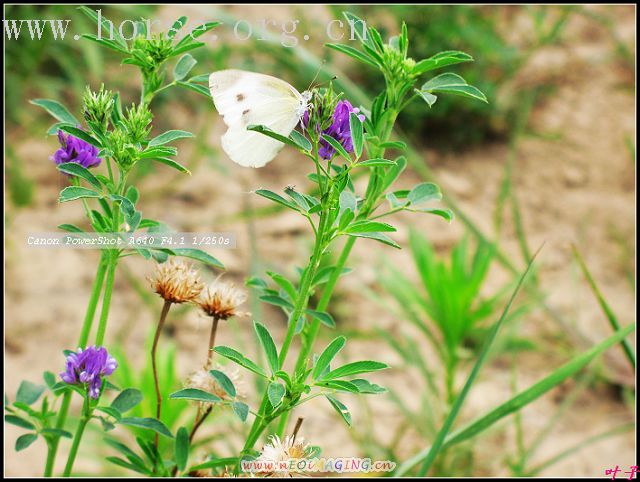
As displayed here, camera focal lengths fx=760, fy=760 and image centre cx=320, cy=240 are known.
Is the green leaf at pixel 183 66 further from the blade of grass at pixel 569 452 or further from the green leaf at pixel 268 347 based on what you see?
the blade of grass at pixel 569 452

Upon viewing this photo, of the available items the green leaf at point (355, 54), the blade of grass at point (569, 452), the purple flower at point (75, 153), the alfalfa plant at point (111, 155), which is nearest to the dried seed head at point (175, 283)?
the alfalfa plant at point (111, 155)

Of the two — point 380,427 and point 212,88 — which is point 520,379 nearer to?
point 380,427

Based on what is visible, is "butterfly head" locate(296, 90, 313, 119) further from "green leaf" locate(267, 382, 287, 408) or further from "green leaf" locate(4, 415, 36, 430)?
"green leaf" locate(4, 415, 36, 430)

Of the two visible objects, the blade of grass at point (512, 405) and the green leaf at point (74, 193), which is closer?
the green leaf at point (74, 193)

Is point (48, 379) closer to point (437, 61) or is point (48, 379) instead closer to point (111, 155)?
point (111, 155)

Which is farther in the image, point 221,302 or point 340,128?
point 221,302

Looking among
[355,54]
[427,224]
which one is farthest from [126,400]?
[427,224]

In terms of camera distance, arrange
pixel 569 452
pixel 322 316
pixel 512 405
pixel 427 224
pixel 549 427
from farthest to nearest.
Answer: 1. pixel 427 224
2. pixel 549 427
3. pixel 569 452
4. pixel 512 405
5. pixel 322 316
